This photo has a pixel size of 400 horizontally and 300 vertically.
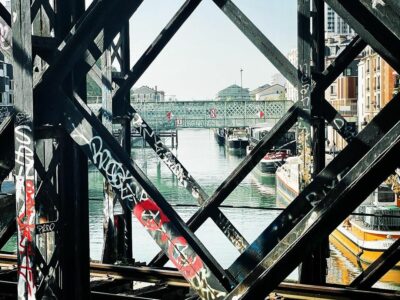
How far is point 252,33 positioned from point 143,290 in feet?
8.46

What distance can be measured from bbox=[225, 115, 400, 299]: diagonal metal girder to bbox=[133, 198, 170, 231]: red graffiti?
1.85 feet

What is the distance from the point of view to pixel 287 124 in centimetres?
657

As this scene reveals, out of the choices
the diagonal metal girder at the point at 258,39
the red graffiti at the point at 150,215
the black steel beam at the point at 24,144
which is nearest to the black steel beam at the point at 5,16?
the black steel beam at the point at 24,144

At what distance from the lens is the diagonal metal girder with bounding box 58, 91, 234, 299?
293cm

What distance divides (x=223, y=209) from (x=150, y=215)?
36.6 m

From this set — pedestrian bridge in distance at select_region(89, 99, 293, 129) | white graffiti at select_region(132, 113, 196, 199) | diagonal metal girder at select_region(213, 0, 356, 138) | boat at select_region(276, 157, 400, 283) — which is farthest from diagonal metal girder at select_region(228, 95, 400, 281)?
pedestrian bridge in distance at select_region(89, 99, 293, 129)

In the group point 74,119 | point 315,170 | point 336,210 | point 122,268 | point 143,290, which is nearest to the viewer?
point 336,210

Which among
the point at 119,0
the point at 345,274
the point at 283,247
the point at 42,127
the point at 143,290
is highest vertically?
the point at 119,0

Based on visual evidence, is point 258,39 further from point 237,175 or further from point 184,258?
point 184,258

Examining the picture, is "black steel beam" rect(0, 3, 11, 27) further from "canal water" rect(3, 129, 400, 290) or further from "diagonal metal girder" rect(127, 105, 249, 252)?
"canal water" rect(3, 129, 400, 290)

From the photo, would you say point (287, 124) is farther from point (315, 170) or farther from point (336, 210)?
point (336, 210)

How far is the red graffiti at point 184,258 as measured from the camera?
293cm

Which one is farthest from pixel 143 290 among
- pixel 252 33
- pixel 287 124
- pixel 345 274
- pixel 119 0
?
pixel 345 274

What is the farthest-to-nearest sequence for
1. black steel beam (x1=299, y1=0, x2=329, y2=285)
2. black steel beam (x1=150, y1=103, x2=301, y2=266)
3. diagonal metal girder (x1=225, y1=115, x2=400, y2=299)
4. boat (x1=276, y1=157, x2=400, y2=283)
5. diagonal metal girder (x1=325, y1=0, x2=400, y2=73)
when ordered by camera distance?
boat (x1=276, y1=157, x2=400, y2=283)
black steel beam (x1=299, y1=0, x2=329, y2=285)
black steel beam (x1=150, y1=103, x2=301, y2=266)
diagonal metal girder (x1=325, y1=0, x2=400, y2=73)
diagonal metal girder (x1=225, y1=115, x2=400, y2=299)
